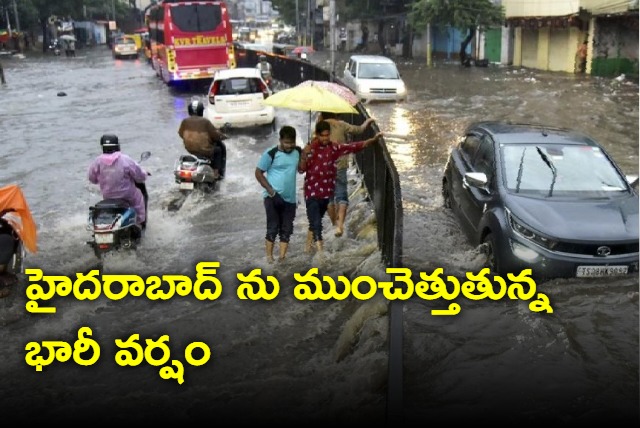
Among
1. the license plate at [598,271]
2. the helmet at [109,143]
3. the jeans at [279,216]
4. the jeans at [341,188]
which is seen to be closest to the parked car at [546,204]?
the license plate at [598,271]

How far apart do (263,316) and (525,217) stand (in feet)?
9.72

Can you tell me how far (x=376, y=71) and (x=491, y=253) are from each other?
695 inches

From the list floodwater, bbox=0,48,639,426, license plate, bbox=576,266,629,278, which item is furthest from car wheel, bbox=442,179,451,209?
license plate, bbox=576,266,629,278

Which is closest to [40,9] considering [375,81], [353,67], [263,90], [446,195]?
[353,67]

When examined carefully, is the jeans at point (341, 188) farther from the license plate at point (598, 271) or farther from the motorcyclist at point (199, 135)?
the license plate at point (598, 271)

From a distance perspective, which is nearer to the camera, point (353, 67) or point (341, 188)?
point (341, 188)

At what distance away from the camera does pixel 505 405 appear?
506cm

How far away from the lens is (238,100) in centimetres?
1716

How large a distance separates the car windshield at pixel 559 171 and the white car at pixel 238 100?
1019 cm

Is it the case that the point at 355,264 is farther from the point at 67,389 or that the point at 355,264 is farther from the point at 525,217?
the point at 67,389

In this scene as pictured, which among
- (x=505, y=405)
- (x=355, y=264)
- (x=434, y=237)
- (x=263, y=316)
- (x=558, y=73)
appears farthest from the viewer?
(x=558, y=73)

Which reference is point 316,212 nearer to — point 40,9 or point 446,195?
point 446,195

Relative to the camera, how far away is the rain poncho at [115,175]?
8.12 m

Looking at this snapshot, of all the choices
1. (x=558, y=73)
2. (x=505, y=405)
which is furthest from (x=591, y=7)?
(x=505, y=405)
